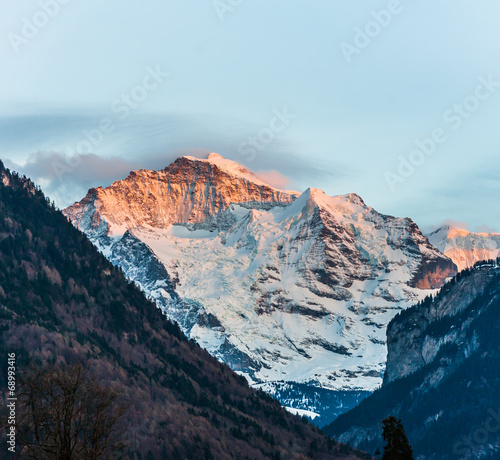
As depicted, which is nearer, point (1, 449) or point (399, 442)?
point (399, 442)

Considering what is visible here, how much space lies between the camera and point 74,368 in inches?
3627

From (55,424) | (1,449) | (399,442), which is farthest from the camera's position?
(1,449)

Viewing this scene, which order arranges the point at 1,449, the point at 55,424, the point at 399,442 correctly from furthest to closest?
the point at 1,449 < the point at 399,442 < the point at 55,424

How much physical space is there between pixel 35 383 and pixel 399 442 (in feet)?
194

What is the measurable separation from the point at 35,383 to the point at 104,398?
6.76 m

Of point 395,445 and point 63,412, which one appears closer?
point 63,412

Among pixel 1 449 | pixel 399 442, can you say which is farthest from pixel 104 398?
pixel 1 449

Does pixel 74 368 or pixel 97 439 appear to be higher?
pixel 74 368

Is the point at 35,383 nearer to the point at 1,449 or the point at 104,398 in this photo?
the point at 104,398

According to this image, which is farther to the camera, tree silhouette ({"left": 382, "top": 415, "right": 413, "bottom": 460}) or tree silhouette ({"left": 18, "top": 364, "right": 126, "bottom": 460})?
tree silhouette ({"left": 382, "top": 415, "right": 413, "bottom": 460})

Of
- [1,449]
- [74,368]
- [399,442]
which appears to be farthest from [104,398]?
[1,449]

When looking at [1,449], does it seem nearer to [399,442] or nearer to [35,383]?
[399,442]

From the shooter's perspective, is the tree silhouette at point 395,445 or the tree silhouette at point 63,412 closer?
the tree silhouette at point 63,412

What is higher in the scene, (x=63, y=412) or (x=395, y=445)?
(x=395, y=445)
